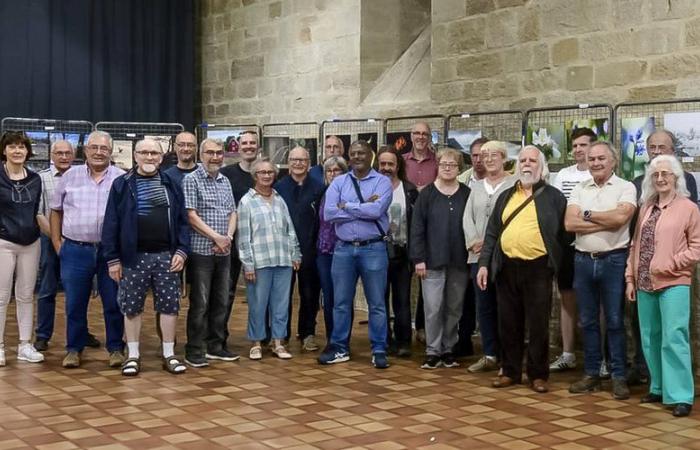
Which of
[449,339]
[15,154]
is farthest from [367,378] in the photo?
[15,154]

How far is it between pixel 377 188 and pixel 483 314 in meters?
1.09

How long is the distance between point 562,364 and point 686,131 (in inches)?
67.8

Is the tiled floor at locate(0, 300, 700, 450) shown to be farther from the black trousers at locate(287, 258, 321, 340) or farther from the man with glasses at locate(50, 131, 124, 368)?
the black trousers at locate(287, 258, 321, 340)

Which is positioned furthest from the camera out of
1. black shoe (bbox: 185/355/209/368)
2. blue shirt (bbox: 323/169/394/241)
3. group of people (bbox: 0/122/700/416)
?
black shoe (bbox: 185/355/209/368)

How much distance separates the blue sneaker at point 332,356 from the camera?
20.6ft

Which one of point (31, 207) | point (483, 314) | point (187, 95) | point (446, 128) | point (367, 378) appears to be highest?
point (187, 95)

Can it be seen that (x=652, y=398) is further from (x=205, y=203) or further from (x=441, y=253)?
(x=205, y=203)

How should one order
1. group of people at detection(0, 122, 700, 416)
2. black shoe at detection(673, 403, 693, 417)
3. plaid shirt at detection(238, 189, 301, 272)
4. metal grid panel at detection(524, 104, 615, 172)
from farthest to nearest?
metal grid panel at detection(524, 104, 615, 172) < plaid shirt at detection(238, 189, 301, 272) < group of people at detection(0, 122, 700, 416) < black shoe at detection(673, 403, 693, 417)

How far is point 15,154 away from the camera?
5988 millimetres

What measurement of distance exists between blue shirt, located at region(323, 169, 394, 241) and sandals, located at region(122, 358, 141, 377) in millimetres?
1547

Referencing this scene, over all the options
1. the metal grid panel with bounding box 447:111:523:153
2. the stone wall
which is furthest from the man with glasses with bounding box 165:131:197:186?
the stone wall

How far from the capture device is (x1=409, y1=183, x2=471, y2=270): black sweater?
6.10 m

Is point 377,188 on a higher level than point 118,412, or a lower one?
higher

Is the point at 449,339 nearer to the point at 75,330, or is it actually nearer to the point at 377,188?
the point at 377,188
